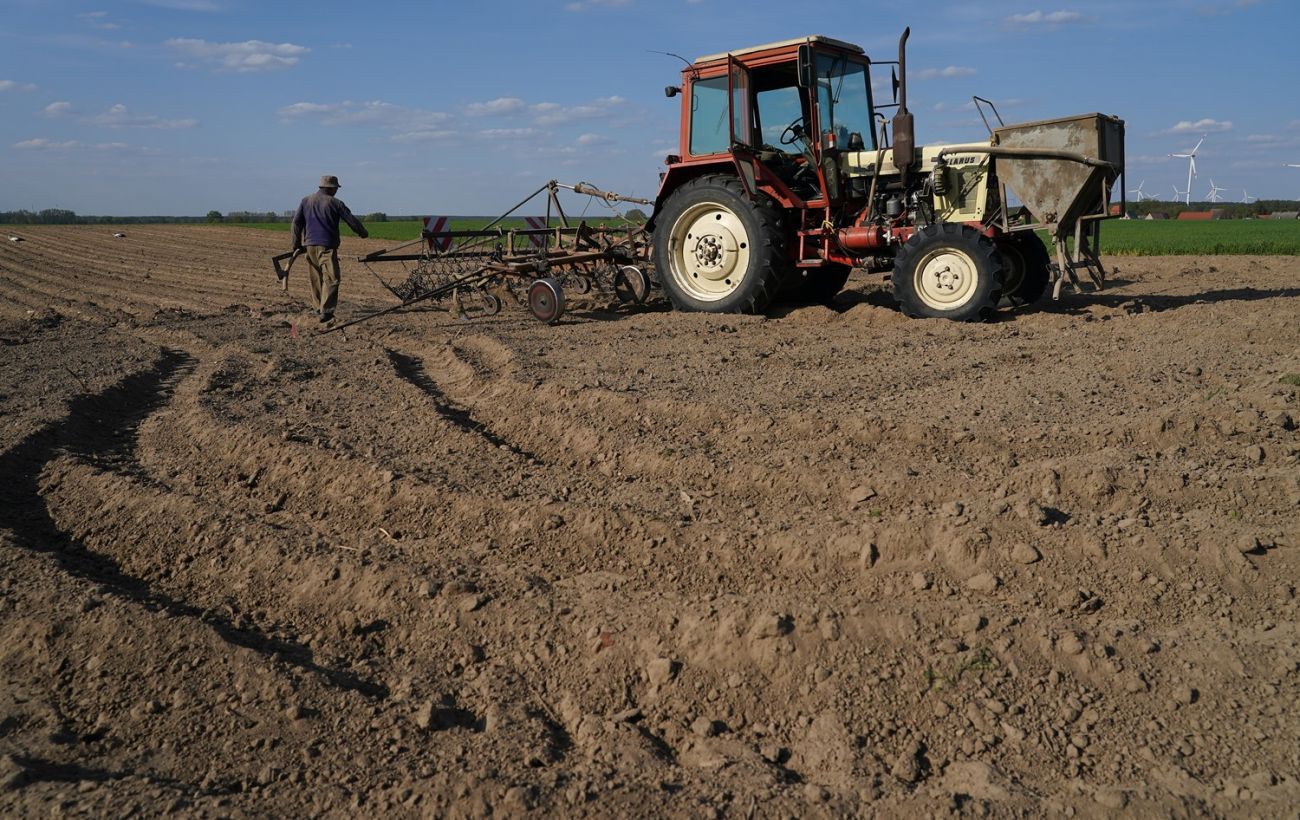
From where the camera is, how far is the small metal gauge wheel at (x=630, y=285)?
10.5 meters

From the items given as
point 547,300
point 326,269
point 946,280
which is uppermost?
point 326,269

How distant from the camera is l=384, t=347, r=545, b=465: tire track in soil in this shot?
5.29 meters

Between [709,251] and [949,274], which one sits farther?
[709,251]

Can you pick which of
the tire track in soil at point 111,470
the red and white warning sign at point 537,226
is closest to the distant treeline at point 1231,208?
the red and white warning sign at point 537,226

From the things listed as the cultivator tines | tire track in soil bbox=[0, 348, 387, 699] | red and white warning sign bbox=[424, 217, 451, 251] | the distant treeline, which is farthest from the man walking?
the distant treeline

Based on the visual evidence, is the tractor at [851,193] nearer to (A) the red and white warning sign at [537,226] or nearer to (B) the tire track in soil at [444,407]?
(A) the red and white warning sign at [537,226]

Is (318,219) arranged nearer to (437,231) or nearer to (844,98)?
(437,231)

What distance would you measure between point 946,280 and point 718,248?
2.36 metres

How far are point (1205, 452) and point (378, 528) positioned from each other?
3.69 meters

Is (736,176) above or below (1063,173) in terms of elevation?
above

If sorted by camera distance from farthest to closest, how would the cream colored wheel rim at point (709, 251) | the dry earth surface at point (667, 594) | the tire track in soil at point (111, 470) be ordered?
the cream colored wheel rim at point (709, 251) < the tire track in soil at point (111, 470) < the dry earth surface at point (667, 594)

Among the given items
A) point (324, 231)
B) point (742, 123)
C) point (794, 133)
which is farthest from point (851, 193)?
point (324, 231)

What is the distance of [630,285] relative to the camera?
10.7m

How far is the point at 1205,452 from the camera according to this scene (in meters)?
4.46
